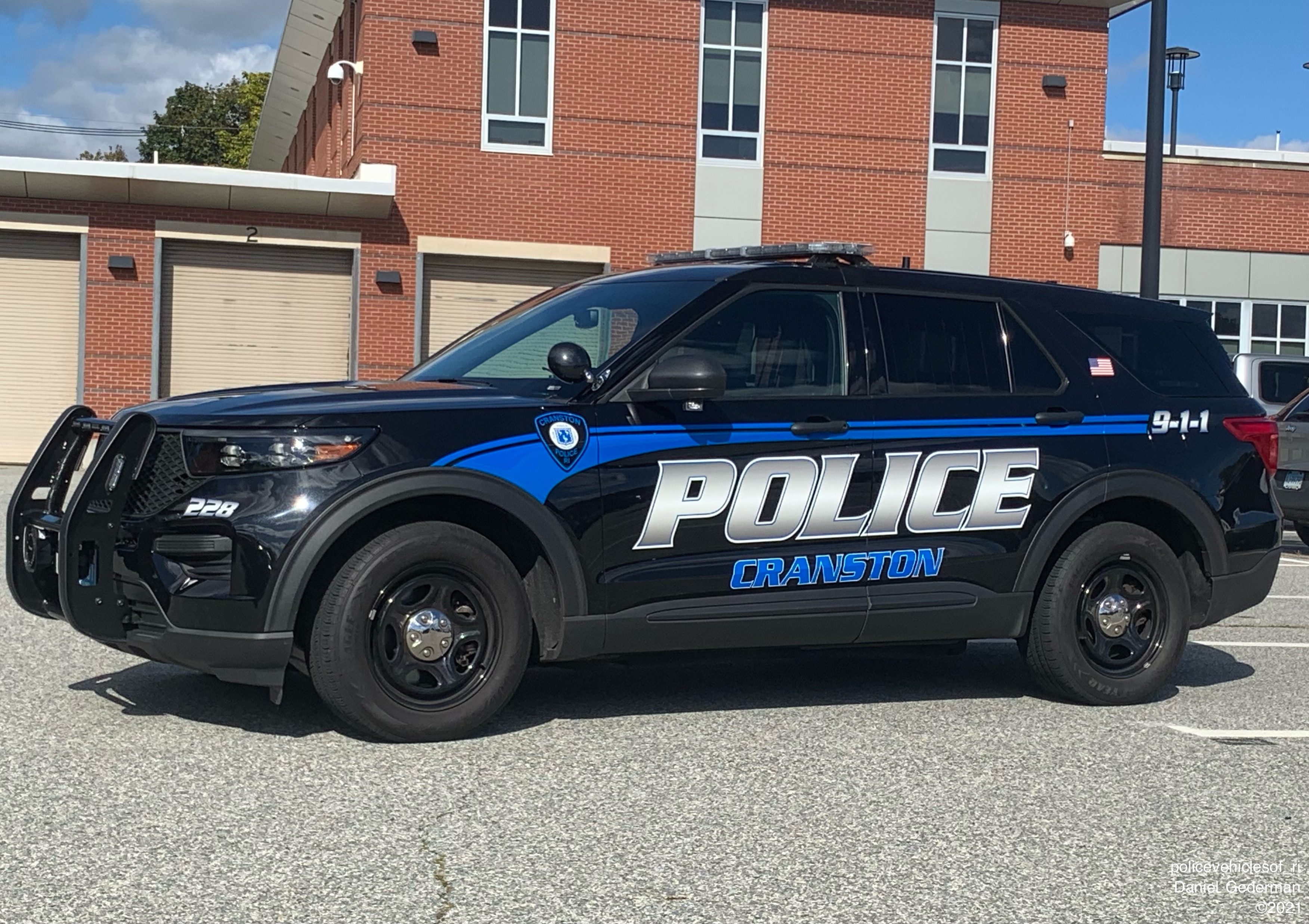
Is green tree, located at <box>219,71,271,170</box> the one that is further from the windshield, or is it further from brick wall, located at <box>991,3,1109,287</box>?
the windshield

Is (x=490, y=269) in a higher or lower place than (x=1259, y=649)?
higher

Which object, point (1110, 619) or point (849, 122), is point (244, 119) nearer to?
point (849, 122)

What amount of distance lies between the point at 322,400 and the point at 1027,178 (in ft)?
70.0

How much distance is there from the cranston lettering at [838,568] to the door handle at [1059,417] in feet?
2.40

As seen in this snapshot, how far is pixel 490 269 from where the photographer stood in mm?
23453

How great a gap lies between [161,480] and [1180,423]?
430cm

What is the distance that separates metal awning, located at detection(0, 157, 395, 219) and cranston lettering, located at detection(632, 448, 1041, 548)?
16788 millimetres

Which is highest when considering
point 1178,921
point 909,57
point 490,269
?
point 909,57

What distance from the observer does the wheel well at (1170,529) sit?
22.1ft

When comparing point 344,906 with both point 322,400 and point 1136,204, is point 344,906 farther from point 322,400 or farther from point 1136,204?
point 1136,204

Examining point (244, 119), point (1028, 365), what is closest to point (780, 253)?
point (1028, 365)

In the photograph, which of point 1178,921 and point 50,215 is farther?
point 50,215

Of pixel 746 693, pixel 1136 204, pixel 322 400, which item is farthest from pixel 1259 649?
pixel 1136 204

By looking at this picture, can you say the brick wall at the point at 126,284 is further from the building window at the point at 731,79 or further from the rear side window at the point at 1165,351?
the rear side window at the point at 1165,351
